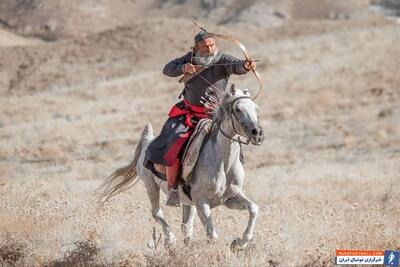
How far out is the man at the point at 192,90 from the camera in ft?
24.7

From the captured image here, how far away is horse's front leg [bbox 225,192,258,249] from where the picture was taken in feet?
23.1

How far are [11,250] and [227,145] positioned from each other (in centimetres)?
289

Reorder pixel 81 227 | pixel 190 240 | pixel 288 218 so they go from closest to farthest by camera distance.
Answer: pixel 190 240
pixel 81 227
pixel 288 218

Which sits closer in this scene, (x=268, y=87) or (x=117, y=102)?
(x=117, y=102)

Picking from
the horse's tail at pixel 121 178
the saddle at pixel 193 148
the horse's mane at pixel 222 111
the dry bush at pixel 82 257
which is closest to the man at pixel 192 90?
the saddle at pixel 193 148

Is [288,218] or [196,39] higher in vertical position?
[196,39]

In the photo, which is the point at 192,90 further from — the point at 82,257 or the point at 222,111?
the point at 82,257

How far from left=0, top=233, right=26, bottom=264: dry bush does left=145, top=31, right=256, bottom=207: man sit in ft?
6.07

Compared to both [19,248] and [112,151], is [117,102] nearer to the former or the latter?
[112,151]

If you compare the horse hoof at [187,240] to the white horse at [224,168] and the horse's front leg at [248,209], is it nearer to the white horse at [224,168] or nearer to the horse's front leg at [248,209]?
the white horse at [224,168]

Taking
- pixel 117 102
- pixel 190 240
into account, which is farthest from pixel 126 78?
pixel 190 240

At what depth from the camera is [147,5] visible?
8706cm

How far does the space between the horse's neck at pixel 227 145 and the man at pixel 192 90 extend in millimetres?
524

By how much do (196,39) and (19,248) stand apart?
3200mm
